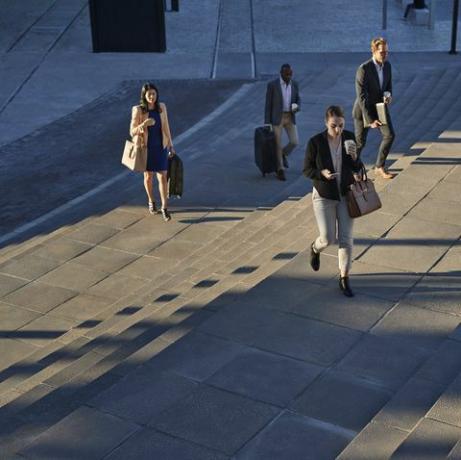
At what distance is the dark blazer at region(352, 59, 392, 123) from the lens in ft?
39.1

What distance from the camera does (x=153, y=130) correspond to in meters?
12.0

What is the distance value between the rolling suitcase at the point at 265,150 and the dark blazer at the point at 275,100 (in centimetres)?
22

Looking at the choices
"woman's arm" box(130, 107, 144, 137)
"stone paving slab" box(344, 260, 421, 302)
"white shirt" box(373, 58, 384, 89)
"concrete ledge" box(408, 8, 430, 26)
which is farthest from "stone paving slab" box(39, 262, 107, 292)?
"concrete ledge" box(408, 8, 430, 26)

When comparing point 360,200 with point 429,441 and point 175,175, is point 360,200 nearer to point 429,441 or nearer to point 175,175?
point 429,441

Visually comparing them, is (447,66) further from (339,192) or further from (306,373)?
(306,373)

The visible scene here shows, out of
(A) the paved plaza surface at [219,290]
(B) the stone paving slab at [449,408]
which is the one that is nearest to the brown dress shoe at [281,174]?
(A) the paved plaza surface at [219,290]

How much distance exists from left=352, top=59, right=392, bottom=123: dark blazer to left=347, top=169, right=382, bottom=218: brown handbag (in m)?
3.83

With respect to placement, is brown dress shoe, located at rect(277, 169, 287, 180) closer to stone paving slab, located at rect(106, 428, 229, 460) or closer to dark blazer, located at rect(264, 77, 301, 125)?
dark blazer, located at rect(264, 77, 301, 125)

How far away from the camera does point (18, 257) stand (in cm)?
1194

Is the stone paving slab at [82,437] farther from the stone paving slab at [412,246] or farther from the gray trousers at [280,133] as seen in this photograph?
the gray trousers at [280,133]

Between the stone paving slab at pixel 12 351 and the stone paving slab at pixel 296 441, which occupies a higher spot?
the stone paving slab at pixel 296 441

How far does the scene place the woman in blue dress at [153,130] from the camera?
11.8 metres

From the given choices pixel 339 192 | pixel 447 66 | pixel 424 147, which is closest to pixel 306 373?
pixel 339 192

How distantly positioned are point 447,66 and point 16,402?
15742 mm
